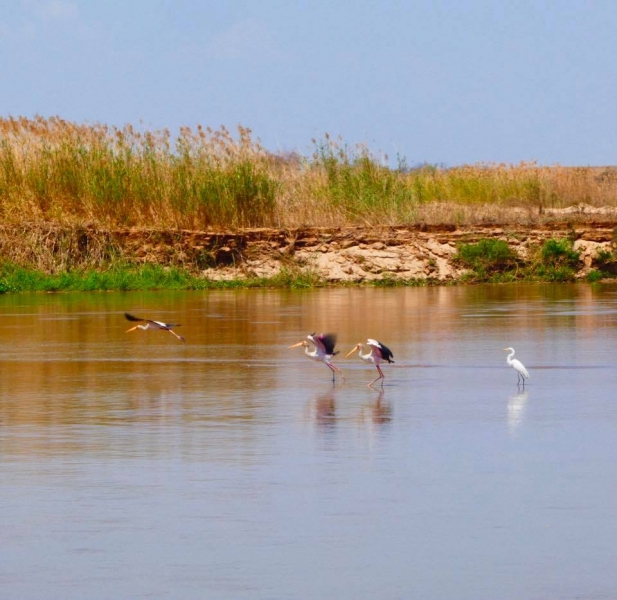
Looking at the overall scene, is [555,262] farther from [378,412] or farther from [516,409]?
[378,412]

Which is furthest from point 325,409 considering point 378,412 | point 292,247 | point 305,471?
point 292,247

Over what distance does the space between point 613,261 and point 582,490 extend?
973 inches

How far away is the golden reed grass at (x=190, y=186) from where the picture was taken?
31297mm

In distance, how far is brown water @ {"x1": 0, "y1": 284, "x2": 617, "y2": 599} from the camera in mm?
6273

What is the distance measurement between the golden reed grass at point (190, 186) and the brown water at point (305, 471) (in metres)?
14.4

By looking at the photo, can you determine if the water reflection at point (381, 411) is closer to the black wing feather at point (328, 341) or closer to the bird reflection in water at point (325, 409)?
the bird reflection in water at point (325, 409)

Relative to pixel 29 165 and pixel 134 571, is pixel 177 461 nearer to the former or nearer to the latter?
pixel 134 571

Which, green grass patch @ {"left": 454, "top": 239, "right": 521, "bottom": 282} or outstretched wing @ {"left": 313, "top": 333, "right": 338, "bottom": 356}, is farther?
green grass patch @ {"left": 454, "top": 239, "right": 521, "bottom": 282}

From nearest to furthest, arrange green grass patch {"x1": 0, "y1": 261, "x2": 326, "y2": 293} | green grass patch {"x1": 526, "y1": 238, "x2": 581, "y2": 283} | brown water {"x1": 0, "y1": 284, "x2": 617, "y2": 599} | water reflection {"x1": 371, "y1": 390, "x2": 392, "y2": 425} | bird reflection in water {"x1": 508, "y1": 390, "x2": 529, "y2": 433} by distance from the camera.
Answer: brown water {"x1": 0, "y1": 284, "x2": 617, "y2": 599} < bird reflection in water {"x1": 508, "y1": 390, "x2": 529, "y2": 433} < water reflection {"x1": 371, "y1": 390, "x2": 392, "y2": 425} < green grass patch {"x1": 0, "y1": 261, "x2": 326, "y2": 293} < green grass patch {"x1": 526, "y1": 238, "x2": 581, "y2": 283}

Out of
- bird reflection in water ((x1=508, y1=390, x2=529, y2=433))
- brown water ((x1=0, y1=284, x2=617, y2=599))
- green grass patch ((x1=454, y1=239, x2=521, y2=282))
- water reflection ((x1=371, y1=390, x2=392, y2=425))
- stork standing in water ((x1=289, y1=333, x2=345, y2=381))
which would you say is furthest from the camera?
green grass patch ((x1=454, y1=239, x2=521, y2=282))

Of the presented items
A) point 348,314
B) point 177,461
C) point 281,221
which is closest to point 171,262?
point 281,221

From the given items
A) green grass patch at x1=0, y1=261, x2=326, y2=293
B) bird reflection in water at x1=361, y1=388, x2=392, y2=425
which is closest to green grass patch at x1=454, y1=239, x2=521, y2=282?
green grass patch at x1=0, y1=261, x2=326, y2=293

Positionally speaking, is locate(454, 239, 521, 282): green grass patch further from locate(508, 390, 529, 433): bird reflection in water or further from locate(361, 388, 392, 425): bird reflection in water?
locate(361, 388, 392, 425): bird reflection in water

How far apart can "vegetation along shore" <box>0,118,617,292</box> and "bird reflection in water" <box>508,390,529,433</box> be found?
18494mm
